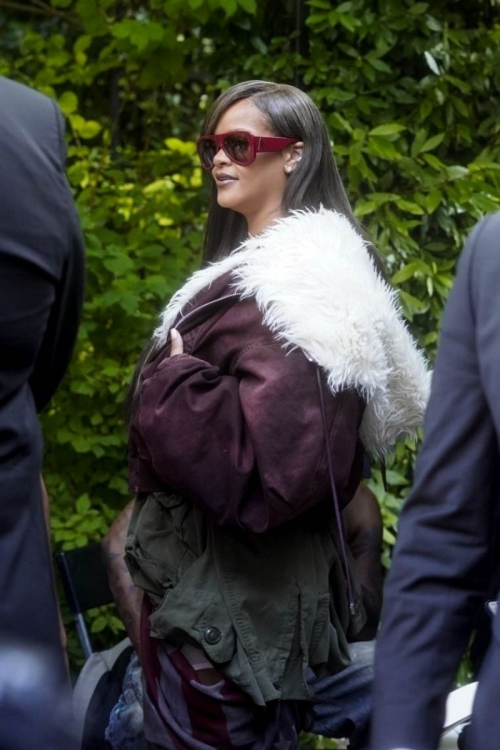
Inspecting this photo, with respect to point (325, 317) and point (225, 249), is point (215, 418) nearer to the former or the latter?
point (325, 317)

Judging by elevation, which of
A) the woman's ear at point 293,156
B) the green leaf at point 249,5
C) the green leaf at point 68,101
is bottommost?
the green leaf at point 68,101

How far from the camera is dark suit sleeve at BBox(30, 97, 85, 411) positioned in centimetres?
172

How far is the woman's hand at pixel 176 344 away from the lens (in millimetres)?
2520

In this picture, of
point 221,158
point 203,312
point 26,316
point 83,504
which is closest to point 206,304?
point 203,312

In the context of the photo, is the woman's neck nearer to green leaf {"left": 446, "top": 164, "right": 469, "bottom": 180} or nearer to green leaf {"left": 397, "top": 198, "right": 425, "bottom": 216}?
green leaf {"left": 397, "top": 198, "right": 425, "bottom": 216}

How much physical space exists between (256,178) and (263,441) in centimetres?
70

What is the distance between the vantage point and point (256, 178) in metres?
2.73

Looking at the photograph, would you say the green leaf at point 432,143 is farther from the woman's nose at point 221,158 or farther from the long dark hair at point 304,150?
the woman's nose at point 221,158

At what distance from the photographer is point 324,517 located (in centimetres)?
260

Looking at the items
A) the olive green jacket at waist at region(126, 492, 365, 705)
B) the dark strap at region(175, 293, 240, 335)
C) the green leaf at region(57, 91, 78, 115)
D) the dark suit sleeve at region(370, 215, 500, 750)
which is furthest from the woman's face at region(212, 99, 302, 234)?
the green leaf at region(57, 91, 78, 115)

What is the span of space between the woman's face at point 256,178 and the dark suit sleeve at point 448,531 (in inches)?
50.1

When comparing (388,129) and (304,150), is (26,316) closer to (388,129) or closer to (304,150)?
(304,150)

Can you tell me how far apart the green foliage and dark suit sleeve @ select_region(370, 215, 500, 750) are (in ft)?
7.72

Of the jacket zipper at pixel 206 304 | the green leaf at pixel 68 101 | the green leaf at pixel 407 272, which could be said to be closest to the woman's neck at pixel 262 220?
the jacket zipper at pixel 206 304
